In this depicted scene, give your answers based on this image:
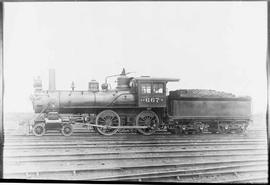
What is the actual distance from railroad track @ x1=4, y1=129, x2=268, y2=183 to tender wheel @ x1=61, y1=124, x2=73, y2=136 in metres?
0.06

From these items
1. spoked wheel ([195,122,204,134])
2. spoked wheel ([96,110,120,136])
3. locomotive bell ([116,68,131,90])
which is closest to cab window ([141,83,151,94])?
locomotive bell ([116,68,131,90])

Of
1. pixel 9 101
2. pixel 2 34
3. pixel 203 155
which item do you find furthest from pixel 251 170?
pixel 2 34

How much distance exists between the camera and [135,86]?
3.42 meters

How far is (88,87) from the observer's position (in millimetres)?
3365

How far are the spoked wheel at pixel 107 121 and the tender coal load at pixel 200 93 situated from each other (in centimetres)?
58

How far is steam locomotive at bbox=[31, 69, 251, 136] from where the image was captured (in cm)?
334

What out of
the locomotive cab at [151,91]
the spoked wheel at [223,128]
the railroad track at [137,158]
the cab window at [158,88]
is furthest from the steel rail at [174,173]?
the cab window at [158,88]

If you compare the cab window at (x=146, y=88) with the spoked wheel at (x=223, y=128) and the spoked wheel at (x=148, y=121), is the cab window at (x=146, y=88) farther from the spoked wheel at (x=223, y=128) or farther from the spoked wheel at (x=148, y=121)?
the spoked wheel at (x=223, y=128)

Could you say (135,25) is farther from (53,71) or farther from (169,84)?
(53,71)

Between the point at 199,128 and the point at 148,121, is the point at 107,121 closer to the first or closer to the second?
the point at 148,121

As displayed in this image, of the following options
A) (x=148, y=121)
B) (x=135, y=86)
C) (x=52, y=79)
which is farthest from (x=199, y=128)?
(x=52, y=79)

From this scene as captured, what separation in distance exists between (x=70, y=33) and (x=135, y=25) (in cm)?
62

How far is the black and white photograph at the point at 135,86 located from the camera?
128 inches

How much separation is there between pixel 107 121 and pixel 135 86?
0.43 m
